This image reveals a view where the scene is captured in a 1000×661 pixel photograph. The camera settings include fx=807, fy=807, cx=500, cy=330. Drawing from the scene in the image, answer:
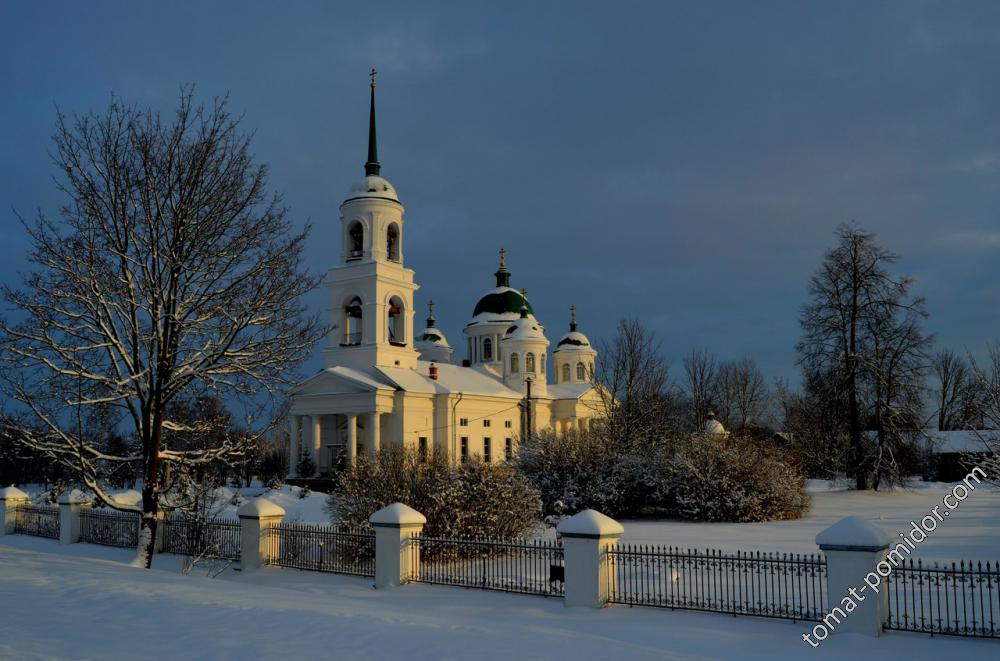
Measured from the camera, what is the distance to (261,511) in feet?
51.8

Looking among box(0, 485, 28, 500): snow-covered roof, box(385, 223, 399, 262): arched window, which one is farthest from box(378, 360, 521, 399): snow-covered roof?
box(0, 485, 28, 500): snow-covered roof

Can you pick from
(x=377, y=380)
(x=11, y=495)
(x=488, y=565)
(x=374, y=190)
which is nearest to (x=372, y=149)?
(x=374, y=190)

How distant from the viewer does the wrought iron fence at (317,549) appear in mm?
15219

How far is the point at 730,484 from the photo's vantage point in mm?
23734

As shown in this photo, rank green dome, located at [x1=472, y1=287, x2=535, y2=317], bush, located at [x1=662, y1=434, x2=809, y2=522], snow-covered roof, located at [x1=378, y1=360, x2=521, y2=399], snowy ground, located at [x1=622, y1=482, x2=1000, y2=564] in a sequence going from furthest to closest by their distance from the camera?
green dome, located at [x1=472, y1=287, x2=535, y2=317], snow-covered roof, located at [x1=378, y1=360, x2=521, y2=399], bush, located at [x1=662, y1=434, x2=809, y2=522], snowy ground, located at [x1=622, y1=482, x2=1000, y2=564]

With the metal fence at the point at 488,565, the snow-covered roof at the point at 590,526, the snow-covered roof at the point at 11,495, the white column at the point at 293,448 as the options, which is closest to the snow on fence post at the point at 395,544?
the metal fence at the point at 488,565

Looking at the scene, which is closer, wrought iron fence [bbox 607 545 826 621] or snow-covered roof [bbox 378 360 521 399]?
wrought iron fence [bbox 607 545 826 621]

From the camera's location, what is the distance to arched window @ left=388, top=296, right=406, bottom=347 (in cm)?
4388

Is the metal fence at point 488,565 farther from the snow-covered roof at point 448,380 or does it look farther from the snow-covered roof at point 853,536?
the snow-covered roof at point 448,380

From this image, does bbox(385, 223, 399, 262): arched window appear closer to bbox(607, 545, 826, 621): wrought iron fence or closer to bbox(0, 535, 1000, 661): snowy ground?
bbox(0, 535, 1000, 661): snowy ground

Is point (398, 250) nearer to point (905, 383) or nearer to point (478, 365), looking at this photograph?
point (478, 365)

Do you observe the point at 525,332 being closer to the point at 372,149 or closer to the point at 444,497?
the point at 372,149

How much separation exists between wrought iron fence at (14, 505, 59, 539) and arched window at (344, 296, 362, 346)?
21787mm

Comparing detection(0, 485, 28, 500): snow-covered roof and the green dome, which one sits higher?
the green dome
